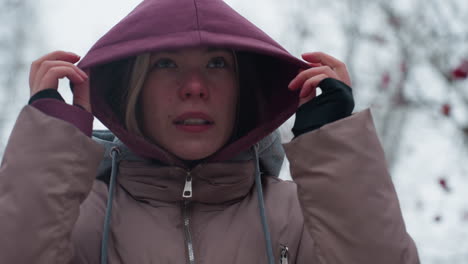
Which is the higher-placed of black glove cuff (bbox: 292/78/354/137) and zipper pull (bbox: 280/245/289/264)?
black glove cuff (bbox: 292/78/354/137)

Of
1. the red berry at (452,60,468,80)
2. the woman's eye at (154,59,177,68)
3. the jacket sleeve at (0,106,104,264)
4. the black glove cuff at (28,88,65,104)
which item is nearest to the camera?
the jacket sleeve at (0,106,104,264)

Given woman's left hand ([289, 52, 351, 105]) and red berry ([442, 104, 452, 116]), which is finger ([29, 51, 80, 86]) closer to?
woman's left hand ([289, 52, 351, 105])

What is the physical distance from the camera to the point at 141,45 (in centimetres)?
182

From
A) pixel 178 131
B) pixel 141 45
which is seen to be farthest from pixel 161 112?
pixel 141 45

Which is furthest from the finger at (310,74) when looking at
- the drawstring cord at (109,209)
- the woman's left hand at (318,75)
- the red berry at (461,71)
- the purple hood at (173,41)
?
the red berry at (461,71)

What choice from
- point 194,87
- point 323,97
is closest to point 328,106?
point 323,97

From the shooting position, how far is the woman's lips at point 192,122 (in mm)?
1863

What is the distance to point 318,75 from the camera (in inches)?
69.2

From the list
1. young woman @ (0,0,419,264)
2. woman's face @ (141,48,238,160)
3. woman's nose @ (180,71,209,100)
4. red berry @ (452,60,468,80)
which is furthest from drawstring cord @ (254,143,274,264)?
red berry @ (452,60,468,80)

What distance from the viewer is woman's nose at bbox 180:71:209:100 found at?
1845 mm

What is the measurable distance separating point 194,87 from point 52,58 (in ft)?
1.43

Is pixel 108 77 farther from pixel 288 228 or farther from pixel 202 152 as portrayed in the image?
pixel 288 228

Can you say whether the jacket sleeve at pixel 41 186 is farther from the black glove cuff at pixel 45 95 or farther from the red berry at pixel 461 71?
the red berry at pixel 461 71

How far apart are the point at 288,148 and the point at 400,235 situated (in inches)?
15.4
